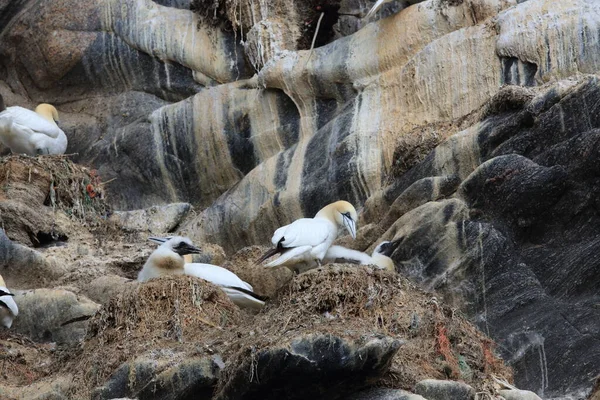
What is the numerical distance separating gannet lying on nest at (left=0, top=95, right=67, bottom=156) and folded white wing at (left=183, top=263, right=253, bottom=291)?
528cm

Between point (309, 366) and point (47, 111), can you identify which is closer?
point (309, 366)

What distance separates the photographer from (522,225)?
51.3 feet

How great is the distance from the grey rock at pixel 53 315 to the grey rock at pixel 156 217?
13.0 feet

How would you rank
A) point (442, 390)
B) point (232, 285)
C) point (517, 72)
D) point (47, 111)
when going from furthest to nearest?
point (47, 111), point (517, 72), point (232, 285), point (442, 390)

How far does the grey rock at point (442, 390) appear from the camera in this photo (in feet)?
41.4

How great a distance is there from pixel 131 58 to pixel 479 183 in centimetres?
774

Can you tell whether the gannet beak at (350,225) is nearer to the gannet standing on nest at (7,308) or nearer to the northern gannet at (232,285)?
the northern gannet at (232,285)

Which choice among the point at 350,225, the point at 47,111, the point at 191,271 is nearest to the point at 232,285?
the point at 191,271

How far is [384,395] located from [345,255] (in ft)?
11.2

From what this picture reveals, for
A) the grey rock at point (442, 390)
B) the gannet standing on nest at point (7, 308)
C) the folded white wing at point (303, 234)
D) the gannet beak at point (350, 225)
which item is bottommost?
the gannet standing on nest at point (7, 308)

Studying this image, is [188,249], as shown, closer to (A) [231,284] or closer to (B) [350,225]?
(A) [231,284]

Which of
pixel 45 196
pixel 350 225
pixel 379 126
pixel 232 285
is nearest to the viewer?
pixel 232 285

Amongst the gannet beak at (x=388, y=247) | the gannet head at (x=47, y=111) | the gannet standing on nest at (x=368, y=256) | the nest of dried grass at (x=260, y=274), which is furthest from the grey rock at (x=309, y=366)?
the gannet head at (x=47, y=111)

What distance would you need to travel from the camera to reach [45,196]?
19297 millimetres
